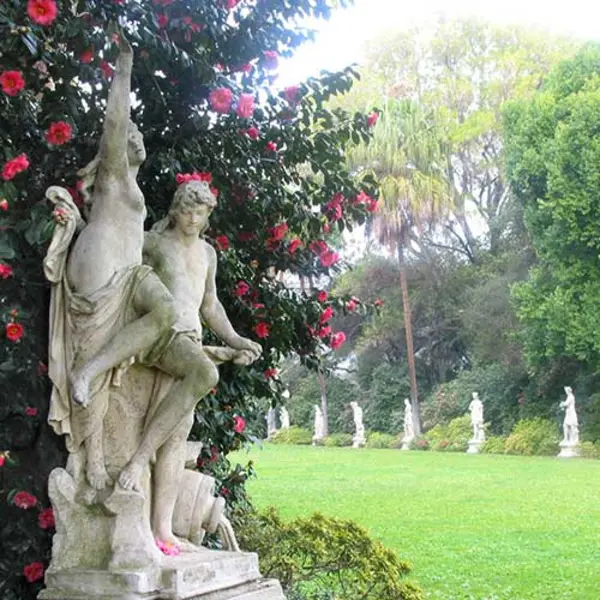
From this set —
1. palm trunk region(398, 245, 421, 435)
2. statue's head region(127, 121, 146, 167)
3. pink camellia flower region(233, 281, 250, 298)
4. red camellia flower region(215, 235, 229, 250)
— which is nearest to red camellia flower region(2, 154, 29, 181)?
statue's head region(127, 121, 146, 167)

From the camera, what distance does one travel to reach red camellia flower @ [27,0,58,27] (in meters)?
3.91

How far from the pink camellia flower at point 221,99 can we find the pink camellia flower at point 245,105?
9cm

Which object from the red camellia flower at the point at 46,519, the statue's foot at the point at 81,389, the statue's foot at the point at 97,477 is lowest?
the red camellia flower at the point at 46,519

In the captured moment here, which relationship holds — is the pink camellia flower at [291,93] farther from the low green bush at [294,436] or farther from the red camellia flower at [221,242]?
the low green bush at [294,436]

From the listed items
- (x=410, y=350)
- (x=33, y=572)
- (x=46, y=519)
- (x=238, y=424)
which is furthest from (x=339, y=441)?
(x=46, y=519)

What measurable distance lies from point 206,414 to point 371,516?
6.80 metres

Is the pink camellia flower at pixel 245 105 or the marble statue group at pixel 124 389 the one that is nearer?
the marble statue group at pixel 124 389

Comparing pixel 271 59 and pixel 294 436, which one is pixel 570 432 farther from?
pixel 271 59

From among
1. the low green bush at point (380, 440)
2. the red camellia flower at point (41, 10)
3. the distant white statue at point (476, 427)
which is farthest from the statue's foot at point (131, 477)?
the low green bush at point (380, 440)

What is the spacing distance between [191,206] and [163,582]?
163cm

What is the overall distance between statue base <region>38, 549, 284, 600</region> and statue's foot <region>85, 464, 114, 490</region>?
35 centimetres

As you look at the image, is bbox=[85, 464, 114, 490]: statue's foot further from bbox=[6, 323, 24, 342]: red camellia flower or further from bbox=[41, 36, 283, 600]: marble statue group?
bbox=[6, 323, 24, 342]: red camellia flower

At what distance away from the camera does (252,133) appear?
5941mm

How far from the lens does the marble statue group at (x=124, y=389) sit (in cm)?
378
